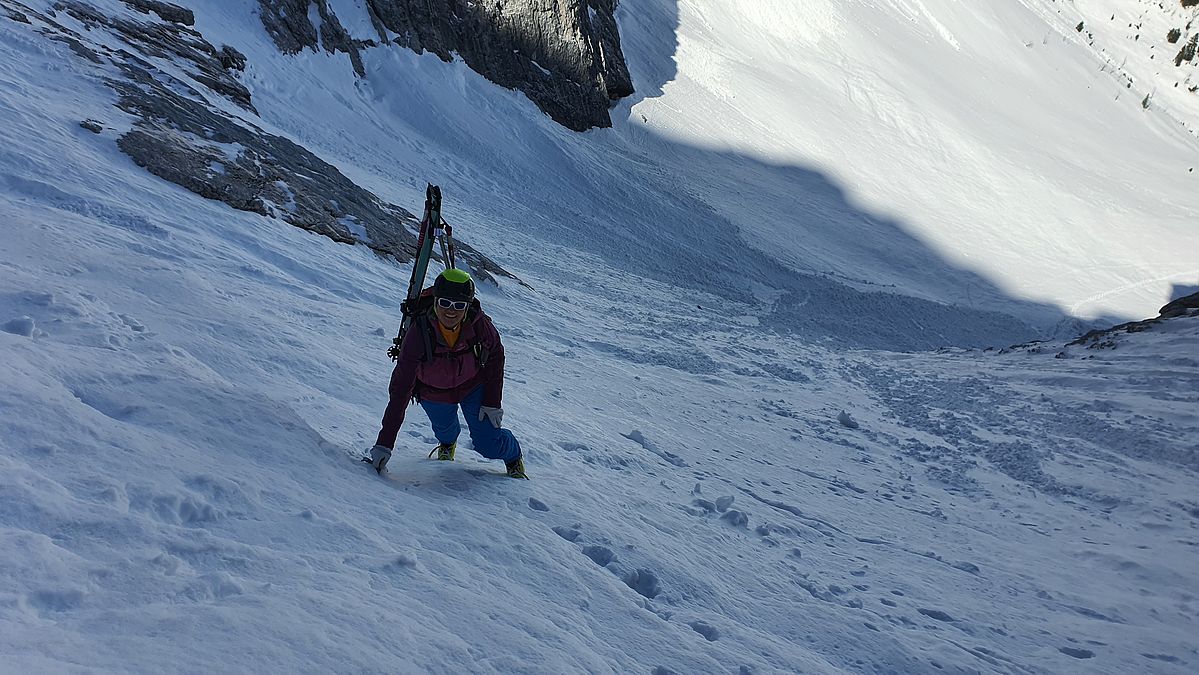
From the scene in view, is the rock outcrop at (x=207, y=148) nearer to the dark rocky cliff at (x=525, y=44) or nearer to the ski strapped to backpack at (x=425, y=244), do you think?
the ski strapped to backpack at (x=425, y=244)

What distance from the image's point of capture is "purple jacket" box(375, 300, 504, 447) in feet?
14.0

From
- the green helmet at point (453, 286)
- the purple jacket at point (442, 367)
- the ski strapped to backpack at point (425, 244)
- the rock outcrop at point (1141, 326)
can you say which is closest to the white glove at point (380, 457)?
the purple jacket at point (442, 367)

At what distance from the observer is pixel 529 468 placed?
17.1ft

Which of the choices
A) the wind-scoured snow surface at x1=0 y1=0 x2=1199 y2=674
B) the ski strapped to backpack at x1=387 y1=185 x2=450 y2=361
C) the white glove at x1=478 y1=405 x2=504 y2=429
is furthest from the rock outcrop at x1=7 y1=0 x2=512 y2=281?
the white glove at x1=478 y1=405 x2=504 y2=429

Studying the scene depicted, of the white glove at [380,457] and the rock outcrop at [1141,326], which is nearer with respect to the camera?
the white glove at [380,457]

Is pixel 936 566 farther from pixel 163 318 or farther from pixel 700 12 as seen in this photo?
pixel 700 12

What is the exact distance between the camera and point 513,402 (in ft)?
22.4

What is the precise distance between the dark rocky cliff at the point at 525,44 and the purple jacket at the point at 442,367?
737 inches

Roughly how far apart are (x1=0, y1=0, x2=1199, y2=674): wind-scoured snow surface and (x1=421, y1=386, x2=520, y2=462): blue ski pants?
0.22 metres

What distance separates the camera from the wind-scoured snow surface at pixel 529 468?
2.72m

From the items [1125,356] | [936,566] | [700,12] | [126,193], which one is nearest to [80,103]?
[126,193]

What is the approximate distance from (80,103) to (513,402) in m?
6.24

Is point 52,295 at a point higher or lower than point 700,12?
lower

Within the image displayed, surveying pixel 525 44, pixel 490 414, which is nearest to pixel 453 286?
pixel 490 414
